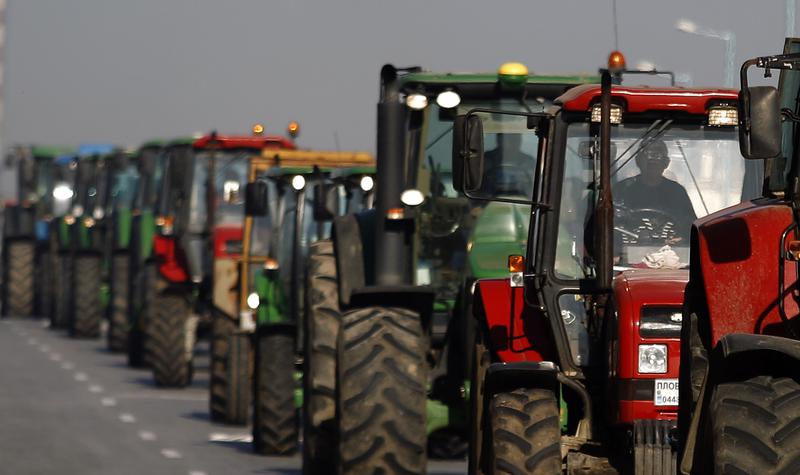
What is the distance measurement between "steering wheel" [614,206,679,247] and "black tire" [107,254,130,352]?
58.9ft

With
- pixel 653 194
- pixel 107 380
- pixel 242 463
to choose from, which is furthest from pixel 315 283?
pixel 107 380

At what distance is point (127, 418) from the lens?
20.7m

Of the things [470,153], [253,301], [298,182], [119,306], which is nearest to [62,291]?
[119,306]

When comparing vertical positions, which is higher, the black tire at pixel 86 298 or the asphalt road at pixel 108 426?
the black tire at pixel 86 298

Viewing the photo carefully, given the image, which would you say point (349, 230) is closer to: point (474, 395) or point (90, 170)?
point (474, 395)

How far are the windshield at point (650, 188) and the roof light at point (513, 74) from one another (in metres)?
3.12

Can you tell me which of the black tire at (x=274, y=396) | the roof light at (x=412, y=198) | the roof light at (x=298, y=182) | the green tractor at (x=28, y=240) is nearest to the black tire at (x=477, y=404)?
the roof light at (x=412, y=198)

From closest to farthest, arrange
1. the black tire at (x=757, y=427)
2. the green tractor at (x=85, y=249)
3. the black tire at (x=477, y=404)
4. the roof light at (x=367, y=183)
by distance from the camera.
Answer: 1. the black tire at (x=757, y=427)
2. the black tire at (x=477, y=404)
3. the roof light at (x=367, y=183)
4. the green tractor at (x=85, y=249)

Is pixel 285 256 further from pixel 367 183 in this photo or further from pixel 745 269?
pixel 745 269

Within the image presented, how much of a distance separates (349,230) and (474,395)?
3.50 metres

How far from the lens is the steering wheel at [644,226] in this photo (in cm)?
1067

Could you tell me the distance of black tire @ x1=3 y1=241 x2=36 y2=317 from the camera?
3669 centimetres

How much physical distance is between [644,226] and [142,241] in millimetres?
17020

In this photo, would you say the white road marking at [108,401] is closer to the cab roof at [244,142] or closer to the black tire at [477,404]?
the cab roof at [244,142]
